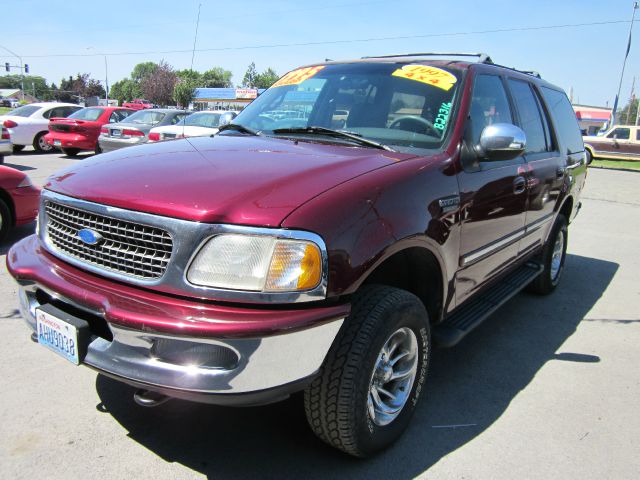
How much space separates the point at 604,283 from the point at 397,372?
4209 millimetres

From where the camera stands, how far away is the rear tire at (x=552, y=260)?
482 centimetres

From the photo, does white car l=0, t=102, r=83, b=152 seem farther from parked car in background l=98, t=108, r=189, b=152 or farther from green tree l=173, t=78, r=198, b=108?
green tree l=173, t=78, r=198, b=108

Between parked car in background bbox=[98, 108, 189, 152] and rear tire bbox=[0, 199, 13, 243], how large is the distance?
6.52m

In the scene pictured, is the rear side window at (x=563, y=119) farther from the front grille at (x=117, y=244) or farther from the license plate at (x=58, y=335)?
the license plate at (x=58, y=335)

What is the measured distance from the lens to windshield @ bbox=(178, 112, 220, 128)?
1212 cm

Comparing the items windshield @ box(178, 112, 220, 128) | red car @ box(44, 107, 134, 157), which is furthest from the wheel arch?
red car @ box(44, 107, 134, 157)

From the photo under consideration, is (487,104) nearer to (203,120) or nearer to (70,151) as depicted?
(203,120)

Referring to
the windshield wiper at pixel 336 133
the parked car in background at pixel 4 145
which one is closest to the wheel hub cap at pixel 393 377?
the windshield wiper at pixel 336 133

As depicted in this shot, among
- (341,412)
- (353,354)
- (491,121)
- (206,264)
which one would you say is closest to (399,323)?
(353,354)

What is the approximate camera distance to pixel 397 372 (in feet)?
8.35

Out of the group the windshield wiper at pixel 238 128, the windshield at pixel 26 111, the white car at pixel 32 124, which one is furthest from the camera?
the windshield at pixel 26 111

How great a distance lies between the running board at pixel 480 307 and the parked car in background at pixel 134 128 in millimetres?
9616

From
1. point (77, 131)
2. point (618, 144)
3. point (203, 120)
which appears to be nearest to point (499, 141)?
point (203, 120)

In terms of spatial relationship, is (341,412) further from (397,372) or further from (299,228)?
(299,228)
